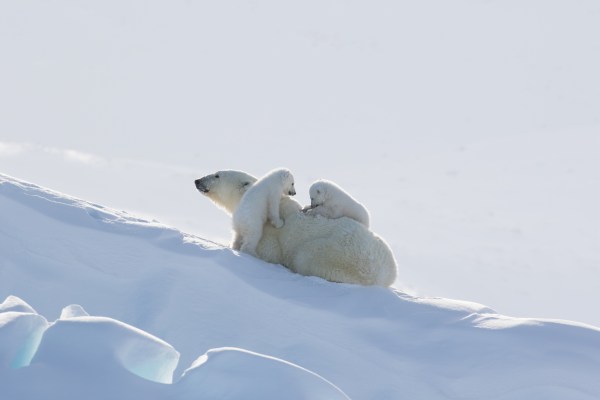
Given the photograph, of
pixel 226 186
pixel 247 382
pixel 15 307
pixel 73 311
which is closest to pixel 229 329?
pixel 73 311

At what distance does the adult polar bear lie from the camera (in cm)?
706

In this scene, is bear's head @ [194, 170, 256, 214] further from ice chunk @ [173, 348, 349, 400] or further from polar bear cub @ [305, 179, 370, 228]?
ice chunk @ [173, 348, 349, 400]

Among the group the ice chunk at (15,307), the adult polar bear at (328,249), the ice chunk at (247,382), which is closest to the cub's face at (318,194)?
the adult polar bear at (328,249)

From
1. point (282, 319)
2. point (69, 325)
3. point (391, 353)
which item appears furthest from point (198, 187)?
point (69, 325)

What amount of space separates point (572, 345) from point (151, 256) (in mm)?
2681

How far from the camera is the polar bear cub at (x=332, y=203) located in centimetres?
752

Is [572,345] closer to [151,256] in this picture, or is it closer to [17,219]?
[151,256]

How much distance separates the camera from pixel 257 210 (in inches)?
293

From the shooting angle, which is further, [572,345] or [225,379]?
[572,345]

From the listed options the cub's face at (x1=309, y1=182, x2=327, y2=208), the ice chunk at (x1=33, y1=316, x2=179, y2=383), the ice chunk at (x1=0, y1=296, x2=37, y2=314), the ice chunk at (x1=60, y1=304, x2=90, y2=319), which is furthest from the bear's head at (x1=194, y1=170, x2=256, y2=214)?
the ice chunk at (x1=33, y1=316, x2=179, y2=383)

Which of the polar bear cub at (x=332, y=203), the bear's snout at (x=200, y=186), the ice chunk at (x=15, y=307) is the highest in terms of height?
the polar bear cub at (x=332, y=203)

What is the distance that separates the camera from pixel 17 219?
6863 mm

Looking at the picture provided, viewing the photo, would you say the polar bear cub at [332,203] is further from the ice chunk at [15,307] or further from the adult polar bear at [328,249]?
the ice chunk at [15,307]

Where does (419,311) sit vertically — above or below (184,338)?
above
